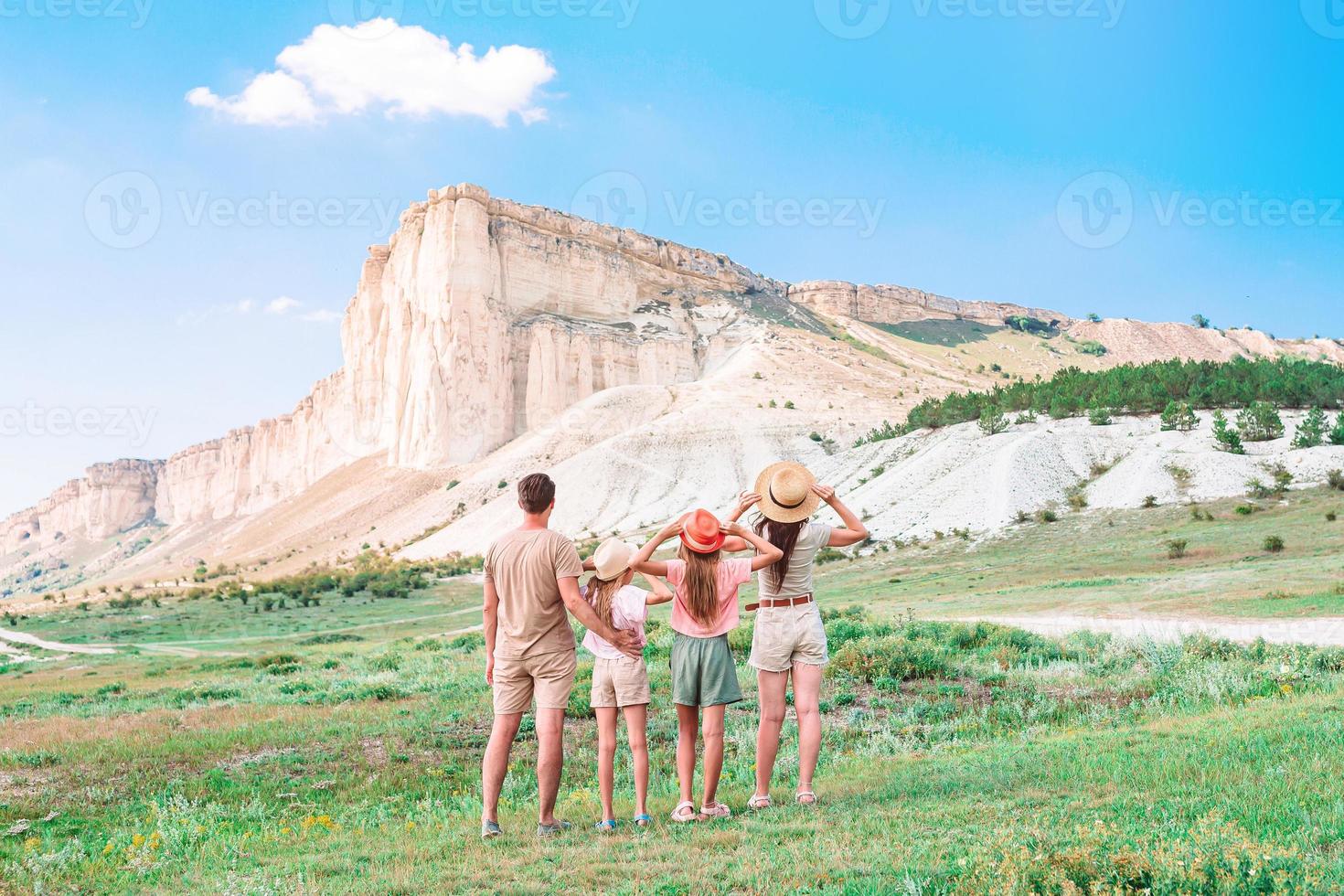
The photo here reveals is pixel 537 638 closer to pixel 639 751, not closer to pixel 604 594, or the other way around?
pixel 604 594

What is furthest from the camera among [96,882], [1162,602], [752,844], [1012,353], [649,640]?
[1012,353]

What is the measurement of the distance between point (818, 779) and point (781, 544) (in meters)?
2.13

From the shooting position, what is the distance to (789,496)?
6.22 m

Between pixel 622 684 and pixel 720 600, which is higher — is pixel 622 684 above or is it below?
below

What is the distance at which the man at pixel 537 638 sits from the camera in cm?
601

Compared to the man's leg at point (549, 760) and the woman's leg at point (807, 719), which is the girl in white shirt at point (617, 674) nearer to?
the man's leg at point (549, 760)

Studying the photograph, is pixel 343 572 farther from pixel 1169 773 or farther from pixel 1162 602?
pixel 1169 773

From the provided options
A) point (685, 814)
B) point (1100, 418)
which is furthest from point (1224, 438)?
point (685, 814)

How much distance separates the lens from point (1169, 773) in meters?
5.87

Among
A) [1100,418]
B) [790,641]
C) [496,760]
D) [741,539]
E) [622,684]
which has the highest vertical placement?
[1100,418]

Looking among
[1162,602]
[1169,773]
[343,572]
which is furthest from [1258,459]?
[343,572]

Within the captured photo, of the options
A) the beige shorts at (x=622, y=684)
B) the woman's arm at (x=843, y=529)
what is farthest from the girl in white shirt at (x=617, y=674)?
the woman's arm at (x=843, y=529)

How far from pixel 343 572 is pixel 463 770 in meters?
46.0

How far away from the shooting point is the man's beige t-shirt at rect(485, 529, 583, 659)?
6016 mm
